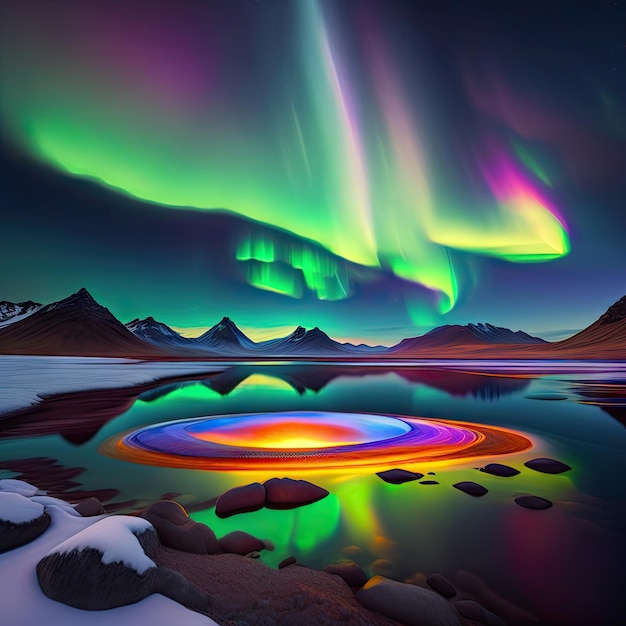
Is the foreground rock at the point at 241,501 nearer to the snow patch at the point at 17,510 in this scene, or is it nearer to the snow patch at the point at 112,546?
the snow patch at the point at 17,510

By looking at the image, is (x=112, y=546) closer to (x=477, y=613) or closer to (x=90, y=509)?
(x=90, y=509)

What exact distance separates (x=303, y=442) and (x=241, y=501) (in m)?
6.32

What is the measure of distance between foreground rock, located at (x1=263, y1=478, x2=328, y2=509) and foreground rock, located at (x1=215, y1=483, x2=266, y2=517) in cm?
17

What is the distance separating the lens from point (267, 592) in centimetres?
466

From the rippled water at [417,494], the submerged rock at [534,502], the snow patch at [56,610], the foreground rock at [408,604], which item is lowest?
the rippled water at [417,494]

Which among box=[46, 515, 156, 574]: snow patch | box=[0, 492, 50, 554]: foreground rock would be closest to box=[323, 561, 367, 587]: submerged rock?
box=[46, 515, 156, 574]: snow patch

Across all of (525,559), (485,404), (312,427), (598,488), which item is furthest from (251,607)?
(485,404)

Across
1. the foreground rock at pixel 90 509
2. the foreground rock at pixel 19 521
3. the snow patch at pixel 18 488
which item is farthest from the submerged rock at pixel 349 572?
the snow patch at pixel 18 488

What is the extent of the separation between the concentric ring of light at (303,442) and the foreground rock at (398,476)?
104 centimetres

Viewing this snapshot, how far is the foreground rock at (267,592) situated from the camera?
4191 mm

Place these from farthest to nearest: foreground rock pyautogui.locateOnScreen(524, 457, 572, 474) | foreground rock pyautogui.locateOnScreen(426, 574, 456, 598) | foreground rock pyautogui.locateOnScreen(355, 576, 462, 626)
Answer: foreground rock pyautogui.locateOnScreen(524, 457, 572, 474) → foreground rock pyautogui.locateOnScreen(426, 574, 456, 598) → foreground rock pyautogui.locateOnScreen(355, 576, 462, 626)

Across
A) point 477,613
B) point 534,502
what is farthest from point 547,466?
point 477,613

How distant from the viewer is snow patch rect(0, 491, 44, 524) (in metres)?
4.69

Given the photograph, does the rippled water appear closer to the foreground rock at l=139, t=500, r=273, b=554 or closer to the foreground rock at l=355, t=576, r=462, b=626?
the foreground rock at l=139, t=500, r=273, b=554
